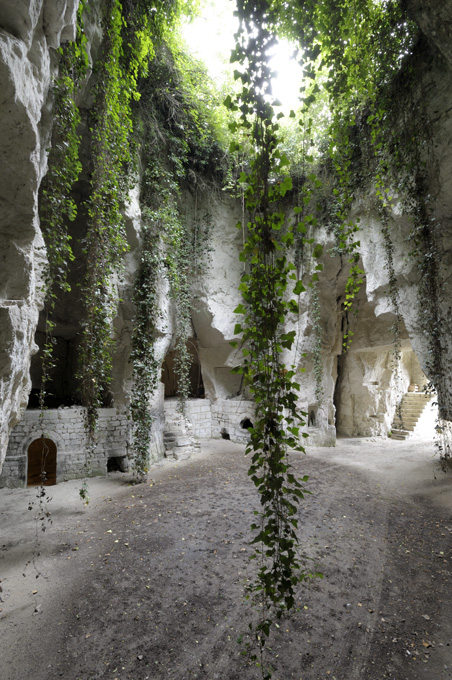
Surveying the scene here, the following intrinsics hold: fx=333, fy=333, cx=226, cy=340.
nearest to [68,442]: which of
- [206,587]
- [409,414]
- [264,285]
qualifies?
[206,587]

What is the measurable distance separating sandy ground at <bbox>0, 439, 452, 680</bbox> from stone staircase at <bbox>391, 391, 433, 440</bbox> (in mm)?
5463

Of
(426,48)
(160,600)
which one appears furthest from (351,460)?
(426,48)

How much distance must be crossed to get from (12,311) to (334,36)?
2.77 m

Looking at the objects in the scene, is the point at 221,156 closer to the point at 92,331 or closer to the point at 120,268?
the point at 120,268

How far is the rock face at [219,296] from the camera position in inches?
82.4

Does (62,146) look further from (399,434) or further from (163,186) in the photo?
Result: (399,434)

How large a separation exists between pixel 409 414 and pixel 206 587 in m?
9.96

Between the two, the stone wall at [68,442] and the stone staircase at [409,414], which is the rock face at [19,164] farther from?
the stone staircase at [409,414]

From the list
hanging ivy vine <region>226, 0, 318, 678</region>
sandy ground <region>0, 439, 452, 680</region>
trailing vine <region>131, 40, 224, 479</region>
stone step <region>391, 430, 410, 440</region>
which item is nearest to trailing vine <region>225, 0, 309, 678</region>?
hanging ivy vine <region>226, 0, 318, 678</region>

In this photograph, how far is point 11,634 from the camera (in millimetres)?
2377

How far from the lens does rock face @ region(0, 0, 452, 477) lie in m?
2.09

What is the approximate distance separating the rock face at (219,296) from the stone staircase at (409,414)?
289 mm

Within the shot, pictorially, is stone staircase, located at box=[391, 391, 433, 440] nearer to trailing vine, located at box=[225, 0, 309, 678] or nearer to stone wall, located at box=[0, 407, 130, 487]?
stone wall, located at box=[0, 407, 130, 487]

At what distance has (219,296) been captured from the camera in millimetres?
8680
